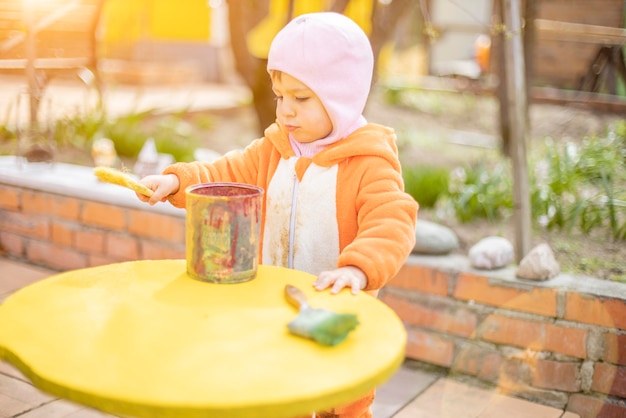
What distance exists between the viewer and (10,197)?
3777mm

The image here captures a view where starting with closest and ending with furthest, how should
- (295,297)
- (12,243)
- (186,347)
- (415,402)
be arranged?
(186,347) < (295,297) < (415,402) < (12,243)

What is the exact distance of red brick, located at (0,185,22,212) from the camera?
148 inches

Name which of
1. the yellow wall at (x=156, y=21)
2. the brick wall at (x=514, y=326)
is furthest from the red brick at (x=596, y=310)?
the yellow wall at (x=156, y=21)

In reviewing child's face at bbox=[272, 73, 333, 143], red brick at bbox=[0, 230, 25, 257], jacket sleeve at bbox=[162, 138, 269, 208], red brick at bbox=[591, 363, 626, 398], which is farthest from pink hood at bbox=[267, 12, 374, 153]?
red brick at bbox=[0, 230, 25, 257]

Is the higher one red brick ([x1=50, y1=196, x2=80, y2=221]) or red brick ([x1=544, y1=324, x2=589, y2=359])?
red brick ([x1=50, y1=196, x2=80, y2=221])

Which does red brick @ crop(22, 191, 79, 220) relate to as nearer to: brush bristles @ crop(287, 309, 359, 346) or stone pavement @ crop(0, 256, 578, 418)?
Answer: stone pavement @ crop(0, 256, 578, 418)

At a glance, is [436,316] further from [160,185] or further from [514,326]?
[160,185]

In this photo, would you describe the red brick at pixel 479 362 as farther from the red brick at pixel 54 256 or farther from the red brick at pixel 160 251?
the red brick at pixel 54 256

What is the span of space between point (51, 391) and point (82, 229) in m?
2.63

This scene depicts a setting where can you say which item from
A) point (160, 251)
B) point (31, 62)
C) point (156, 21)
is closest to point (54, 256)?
point (160, 251)

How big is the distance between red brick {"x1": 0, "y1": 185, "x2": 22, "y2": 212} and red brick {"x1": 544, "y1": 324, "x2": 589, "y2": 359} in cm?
269

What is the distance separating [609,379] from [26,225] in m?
2.88

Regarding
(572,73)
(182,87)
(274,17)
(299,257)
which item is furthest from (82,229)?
(572,73)

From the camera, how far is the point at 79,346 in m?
1.18
